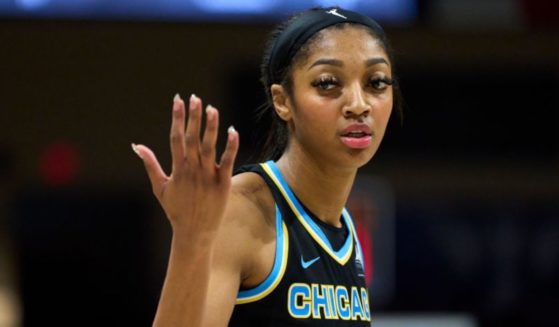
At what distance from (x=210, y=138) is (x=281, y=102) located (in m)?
0.69

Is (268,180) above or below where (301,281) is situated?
above

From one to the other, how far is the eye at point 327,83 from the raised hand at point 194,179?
525 millimetres

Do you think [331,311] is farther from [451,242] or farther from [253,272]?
[451,242]

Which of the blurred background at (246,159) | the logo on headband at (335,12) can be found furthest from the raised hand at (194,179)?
the blurred background at (246,159)

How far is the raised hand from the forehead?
571mm

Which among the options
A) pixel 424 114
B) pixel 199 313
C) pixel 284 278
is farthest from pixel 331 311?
pixel 424 114

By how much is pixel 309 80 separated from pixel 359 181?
16.0 ft

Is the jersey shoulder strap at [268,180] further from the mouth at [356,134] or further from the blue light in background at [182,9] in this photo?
the blue light in background at [182,9]

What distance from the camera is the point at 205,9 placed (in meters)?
6.21

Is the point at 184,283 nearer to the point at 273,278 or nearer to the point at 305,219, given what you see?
the point at 273,278

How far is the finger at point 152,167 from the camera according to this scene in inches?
87.7

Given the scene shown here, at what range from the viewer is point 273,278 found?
2646mm

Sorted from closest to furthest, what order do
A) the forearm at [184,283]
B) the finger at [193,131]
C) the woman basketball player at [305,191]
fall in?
the finger at [193,131]
the forearm at [184,283]
the woman basketball player at [305,191]

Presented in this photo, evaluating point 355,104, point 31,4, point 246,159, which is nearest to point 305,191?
point 355,104
